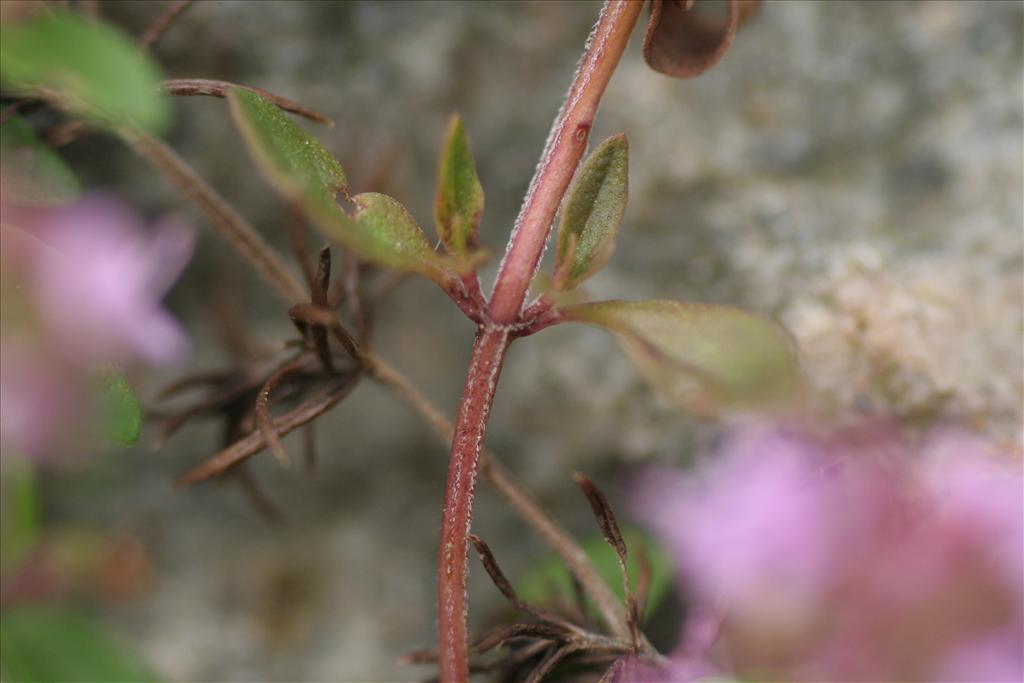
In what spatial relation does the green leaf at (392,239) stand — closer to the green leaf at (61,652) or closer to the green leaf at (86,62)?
the green leaf at (86,62)

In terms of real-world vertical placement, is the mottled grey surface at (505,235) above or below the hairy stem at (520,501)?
above

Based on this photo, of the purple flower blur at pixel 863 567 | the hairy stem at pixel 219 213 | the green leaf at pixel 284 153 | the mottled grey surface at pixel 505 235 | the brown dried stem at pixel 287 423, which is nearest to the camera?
the green leaf at pixel 284 153

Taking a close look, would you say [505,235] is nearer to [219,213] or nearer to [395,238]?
[219,213]

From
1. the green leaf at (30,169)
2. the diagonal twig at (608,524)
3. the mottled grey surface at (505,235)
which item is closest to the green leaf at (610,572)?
the mottled grey surface at (505,235)

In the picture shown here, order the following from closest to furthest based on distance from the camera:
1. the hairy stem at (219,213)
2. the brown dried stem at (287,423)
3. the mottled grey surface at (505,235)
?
1. the brown dried stem at (287,423)
2. the hairy stem at (219,213)
3. the mottled grey surface at (505,235)

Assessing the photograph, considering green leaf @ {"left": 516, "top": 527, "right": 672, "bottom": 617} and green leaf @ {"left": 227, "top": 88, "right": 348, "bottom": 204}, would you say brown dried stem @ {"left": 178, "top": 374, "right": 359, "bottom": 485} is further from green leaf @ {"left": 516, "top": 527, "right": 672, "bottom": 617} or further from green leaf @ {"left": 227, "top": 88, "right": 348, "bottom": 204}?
green leaf @ {"left": 516, "top": 527, "right": 672, "bottom": 617}

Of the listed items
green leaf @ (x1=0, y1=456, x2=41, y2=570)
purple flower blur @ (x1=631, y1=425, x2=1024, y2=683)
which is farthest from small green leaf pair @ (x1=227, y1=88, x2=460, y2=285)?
green leaf @ (x1=0, y1=456, x2=41, y2=570)
